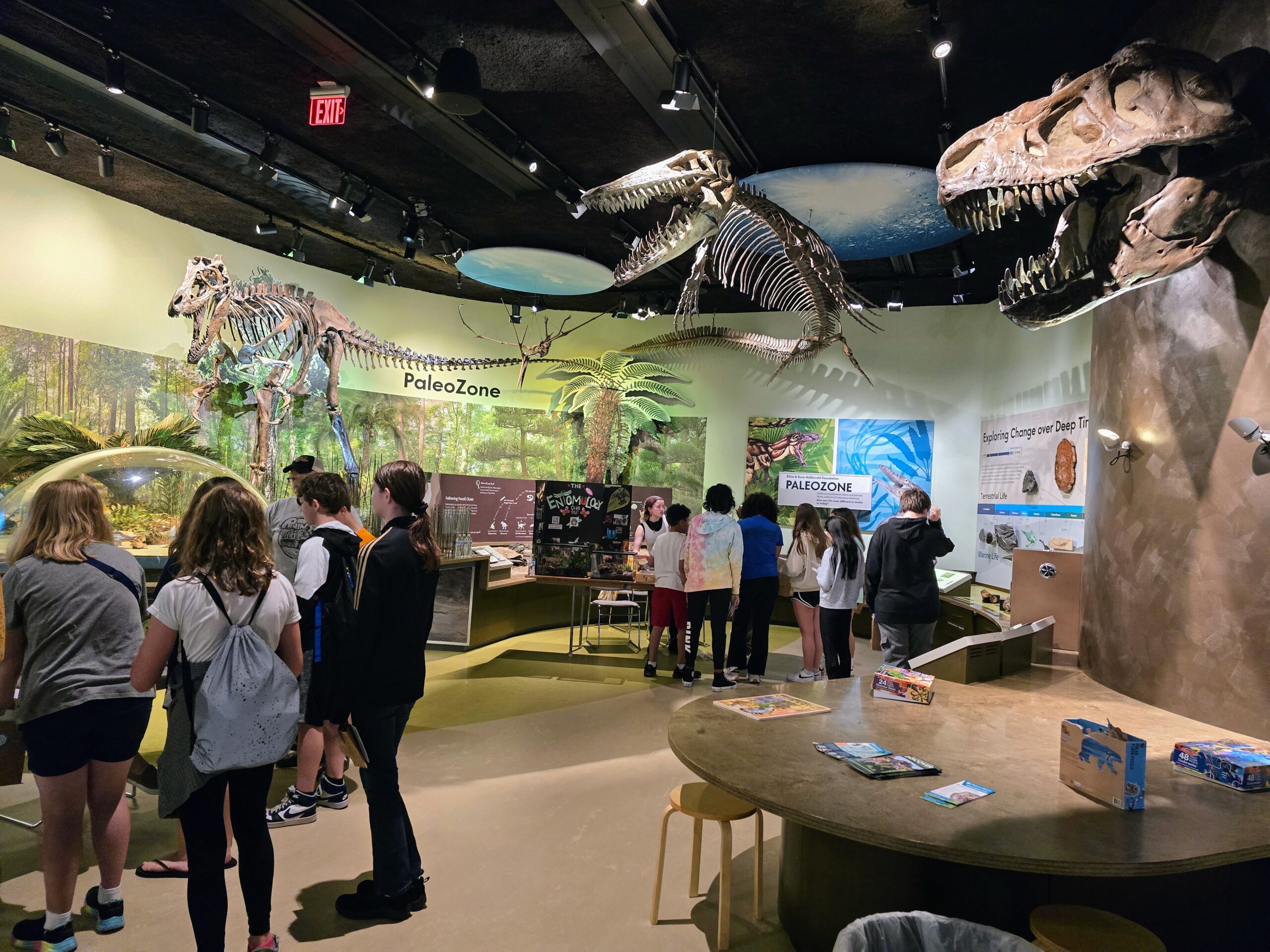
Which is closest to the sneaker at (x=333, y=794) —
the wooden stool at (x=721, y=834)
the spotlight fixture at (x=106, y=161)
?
the wooden stool at (x=721, y=834)

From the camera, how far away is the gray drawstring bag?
198 centimetres

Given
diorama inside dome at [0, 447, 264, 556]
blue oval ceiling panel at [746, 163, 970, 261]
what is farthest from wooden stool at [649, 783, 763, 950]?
Answer: blue oval ceiling panel at [746, 163, 970, 261]

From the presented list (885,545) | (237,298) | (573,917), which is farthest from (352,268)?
(573,917)

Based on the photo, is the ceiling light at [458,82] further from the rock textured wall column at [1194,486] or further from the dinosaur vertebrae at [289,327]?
the dinosaur vertebrae at [289,327]

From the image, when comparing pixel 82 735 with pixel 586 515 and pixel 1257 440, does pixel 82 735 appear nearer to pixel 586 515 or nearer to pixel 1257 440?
pixel 1257 440

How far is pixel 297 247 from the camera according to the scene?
26.6 feet

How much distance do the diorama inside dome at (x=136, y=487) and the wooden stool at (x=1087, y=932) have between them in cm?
385

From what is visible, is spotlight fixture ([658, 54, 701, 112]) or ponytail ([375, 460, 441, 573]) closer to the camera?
ponytail ([375, 460, 441, 573])

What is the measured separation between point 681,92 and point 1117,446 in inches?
120

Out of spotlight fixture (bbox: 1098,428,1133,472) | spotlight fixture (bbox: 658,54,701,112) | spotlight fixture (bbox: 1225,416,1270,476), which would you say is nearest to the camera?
spotlight fixture (bbox: 1225,416,1270,476)

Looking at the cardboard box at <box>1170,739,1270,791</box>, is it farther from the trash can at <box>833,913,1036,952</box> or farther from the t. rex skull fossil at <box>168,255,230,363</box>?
the t. rex skull fossil at <box>168,255,230,363</box>

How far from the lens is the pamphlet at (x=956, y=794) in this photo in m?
1.98

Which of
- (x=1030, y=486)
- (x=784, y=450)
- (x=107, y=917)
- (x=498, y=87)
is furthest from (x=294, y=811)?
(x=784, y=450)

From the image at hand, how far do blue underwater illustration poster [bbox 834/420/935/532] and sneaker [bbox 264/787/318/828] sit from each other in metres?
7.59
